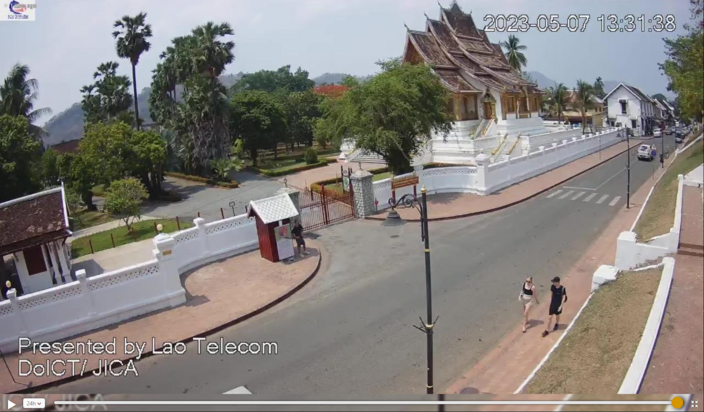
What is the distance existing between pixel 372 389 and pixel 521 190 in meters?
17.1

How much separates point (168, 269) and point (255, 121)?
92.6 ft

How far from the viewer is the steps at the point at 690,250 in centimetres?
610

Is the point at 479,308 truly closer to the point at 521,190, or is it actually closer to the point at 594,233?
the point at 594,233

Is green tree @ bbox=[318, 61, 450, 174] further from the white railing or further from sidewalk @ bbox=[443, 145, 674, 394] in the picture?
sidewalk @ bbox=[443, 145, 674, 394]

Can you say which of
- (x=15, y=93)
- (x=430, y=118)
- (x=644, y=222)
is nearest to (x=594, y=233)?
(x=644, y=222)

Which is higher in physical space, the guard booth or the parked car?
the guard booth

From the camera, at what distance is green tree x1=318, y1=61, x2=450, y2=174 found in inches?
798

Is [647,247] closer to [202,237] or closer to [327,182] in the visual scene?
[202,237]

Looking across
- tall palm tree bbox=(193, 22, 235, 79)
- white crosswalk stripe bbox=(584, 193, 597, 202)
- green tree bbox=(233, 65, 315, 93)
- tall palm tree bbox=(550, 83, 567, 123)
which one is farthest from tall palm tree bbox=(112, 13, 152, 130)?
green tree bbox=(233, 65, 315, 93)

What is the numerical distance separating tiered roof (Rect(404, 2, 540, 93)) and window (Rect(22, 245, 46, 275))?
26.9 metres

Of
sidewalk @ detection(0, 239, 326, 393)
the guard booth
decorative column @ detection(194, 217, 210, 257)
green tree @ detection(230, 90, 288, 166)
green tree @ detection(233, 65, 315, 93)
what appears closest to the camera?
sidewalk @ detection(0, 239, 326, 393)

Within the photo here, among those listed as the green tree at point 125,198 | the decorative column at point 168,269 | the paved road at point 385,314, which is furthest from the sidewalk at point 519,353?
the green tree at point 125,198

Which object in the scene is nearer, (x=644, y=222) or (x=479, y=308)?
(x=479, y=308)

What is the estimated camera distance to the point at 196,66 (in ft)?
107
